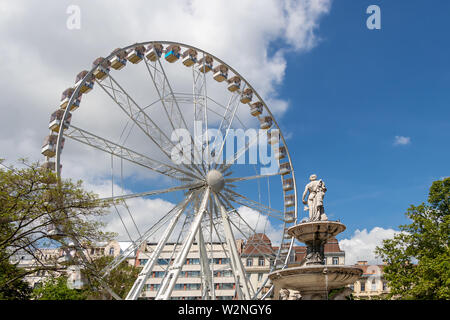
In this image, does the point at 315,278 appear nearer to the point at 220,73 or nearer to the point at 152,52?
the point at 152,52

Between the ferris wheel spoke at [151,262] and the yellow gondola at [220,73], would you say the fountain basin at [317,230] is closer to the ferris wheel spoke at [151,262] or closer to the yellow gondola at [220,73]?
the ferris wheel spoke at [151,262]

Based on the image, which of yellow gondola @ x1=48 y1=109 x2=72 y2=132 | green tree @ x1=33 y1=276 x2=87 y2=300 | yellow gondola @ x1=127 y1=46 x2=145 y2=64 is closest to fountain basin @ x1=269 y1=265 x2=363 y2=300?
yellow gondola @ x1=48 y1=109 x2=72 y2=132

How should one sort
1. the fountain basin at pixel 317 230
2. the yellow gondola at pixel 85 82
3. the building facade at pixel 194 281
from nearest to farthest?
the fountain basin at pixel 317 230, the yellow gondola at pixel 85 82, the building facade at pixel 194 281

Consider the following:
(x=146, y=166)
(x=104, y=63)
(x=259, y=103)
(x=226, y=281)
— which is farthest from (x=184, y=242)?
(x=226, y=281)

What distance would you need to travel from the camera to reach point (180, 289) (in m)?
72.1

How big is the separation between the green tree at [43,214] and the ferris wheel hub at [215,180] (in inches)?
410

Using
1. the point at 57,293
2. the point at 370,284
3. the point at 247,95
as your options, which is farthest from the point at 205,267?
the point at 370,284

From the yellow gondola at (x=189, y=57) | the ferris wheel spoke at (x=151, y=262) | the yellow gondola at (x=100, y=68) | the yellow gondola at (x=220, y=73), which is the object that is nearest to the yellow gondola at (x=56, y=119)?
the yellow gondola at (x=100, y=68)

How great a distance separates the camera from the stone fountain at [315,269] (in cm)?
1517

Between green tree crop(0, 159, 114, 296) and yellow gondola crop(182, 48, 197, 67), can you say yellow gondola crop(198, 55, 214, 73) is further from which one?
green tree crop(0, 159, 114, 296)

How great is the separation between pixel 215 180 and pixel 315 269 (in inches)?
569

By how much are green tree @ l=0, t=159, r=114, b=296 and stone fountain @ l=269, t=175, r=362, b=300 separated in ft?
26.0

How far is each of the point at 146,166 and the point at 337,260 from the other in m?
49.9

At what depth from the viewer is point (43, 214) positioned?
17.0 m
